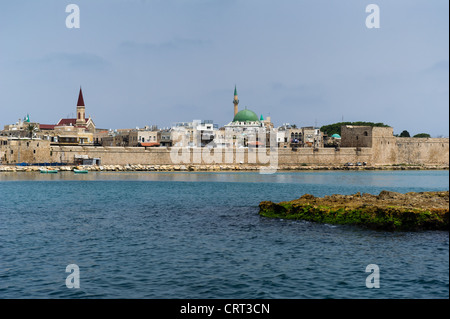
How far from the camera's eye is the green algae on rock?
1748 centimetres

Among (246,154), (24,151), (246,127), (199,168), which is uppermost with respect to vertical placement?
(246,127)

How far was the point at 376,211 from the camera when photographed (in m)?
18.7

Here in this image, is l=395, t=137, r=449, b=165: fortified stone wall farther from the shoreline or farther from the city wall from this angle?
the shoreline

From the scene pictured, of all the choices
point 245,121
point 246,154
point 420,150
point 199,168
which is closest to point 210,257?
point 199,168

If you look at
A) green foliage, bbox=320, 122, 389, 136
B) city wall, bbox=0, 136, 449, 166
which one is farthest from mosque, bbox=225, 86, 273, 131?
green foliage, bbox=320, 122, 389, 136

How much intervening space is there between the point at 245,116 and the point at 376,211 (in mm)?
83144

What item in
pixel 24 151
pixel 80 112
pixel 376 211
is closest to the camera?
pixel 376 211

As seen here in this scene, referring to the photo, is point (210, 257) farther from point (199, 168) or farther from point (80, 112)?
point (80, 112)

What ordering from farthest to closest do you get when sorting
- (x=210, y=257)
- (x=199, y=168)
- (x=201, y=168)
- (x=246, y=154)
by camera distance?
(x=246, y=154)
(x=199, y=168)
(x=201, y=168)
(x=210, y=257)

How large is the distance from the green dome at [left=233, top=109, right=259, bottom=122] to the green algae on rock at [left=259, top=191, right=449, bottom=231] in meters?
77.2

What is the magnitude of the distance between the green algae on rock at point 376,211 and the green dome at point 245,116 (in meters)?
77.2

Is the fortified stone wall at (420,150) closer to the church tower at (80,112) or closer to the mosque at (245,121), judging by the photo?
the mosque at (245,121)

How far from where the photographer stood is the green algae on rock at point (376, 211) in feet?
57.4

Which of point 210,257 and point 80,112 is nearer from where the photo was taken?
point 210,257
